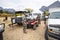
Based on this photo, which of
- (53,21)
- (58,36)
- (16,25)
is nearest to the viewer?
(58,36)

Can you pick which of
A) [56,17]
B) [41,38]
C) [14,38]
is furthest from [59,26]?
[14,38]

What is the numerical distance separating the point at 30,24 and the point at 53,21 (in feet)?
23.3

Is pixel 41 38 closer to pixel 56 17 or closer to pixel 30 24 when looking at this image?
pixel 56 17

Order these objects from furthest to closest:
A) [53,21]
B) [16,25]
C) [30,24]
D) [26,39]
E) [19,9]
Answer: [19,9] → [16,25] → [30,24] → [26,39] → [53,21]

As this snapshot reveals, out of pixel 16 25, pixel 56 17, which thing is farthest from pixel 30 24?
pixel 56 17

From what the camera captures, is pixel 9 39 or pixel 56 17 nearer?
pixel 56 17

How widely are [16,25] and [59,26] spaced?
35.1 ft

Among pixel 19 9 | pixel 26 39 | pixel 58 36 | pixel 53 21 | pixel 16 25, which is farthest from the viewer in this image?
pixel 19 9

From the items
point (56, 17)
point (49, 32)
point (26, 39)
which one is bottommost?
point (26, 39)

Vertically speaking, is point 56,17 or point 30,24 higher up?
point 56,17

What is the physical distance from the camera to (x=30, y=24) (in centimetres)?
1855

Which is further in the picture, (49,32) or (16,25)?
(16,25)

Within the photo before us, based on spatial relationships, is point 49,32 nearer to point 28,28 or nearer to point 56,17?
point 56,17

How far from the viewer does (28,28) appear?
18656 mm
